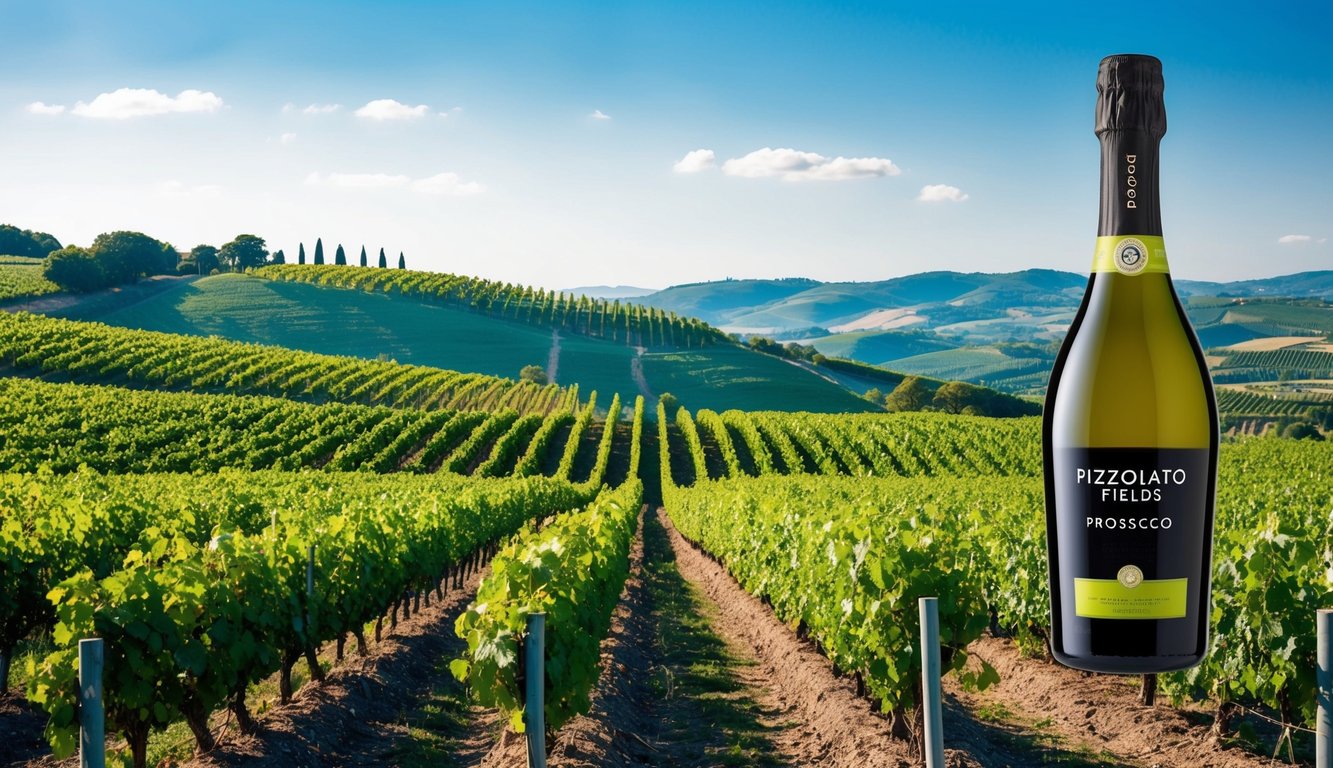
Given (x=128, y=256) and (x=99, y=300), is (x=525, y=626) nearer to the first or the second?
(x=99, y=300)

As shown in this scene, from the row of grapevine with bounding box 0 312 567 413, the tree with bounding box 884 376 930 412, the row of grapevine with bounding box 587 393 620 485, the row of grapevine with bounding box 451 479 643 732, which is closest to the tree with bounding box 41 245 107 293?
the row of grapevine with bounding box 0 312 567 413

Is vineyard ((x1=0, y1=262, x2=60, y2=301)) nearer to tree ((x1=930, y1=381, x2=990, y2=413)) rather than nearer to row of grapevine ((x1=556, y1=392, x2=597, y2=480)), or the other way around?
row of grapevine ((x1=556, y1=392, x2=597, y2=480))

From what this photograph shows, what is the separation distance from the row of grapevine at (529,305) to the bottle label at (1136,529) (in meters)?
109

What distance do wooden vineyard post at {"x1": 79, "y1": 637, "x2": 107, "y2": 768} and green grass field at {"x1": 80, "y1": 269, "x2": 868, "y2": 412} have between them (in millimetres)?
77411

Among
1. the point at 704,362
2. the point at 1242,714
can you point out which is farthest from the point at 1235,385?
the point at 1242,714

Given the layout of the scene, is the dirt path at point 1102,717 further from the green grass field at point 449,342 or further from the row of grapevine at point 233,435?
the green grass field at point 449,342

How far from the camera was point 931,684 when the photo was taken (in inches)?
190

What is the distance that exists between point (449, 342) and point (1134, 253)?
100373 mm

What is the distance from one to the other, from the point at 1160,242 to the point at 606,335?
11412 cm

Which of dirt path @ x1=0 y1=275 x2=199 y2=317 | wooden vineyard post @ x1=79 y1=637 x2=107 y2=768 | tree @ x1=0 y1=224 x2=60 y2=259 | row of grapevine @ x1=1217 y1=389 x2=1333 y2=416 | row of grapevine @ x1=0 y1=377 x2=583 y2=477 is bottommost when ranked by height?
row of grapevine @ x1=1217 y1=389 x2=1333 y2=416

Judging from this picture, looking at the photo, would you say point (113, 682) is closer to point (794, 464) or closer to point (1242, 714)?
point (1242, 714)

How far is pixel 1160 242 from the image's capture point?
2713 mm

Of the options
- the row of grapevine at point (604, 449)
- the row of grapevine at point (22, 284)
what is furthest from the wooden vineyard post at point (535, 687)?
the row of grapevine at point (22, 284)

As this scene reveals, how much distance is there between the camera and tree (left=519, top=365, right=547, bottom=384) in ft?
284
